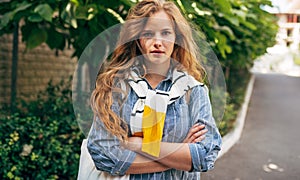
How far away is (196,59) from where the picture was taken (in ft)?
5.29

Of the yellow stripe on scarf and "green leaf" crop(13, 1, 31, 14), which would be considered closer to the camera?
the yellow stripe on scarf

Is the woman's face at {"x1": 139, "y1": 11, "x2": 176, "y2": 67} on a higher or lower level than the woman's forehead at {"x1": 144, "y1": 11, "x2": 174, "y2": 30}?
lower

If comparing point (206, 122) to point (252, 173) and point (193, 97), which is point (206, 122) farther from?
point (252, 173)

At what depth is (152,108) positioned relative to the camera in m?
1.39

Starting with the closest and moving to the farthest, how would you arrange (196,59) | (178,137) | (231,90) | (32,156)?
1. (178,137)
2. (196,59)
3. (32,156)
4. (231,90)

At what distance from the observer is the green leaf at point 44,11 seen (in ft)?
9.11

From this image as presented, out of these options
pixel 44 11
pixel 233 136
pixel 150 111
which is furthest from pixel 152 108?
pixel 233 136

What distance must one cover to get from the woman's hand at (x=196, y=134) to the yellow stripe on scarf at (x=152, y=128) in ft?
0.42

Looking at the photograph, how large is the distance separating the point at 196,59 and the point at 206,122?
0.28 m

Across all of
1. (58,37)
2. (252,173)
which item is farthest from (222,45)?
(252,173)

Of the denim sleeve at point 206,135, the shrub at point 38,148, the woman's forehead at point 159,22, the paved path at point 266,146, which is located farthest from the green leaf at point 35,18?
the paved path at point 266,146

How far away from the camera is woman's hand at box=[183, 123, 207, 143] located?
4.81ft

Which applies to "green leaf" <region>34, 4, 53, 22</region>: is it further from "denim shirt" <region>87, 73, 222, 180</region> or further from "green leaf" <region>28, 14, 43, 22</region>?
"denim shirt" <region>87, 73, 222, 180</region>

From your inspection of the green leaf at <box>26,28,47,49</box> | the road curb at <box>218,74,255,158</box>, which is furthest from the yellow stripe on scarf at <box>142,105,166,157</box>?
the road curb at <box>218,74,255,158</box>
